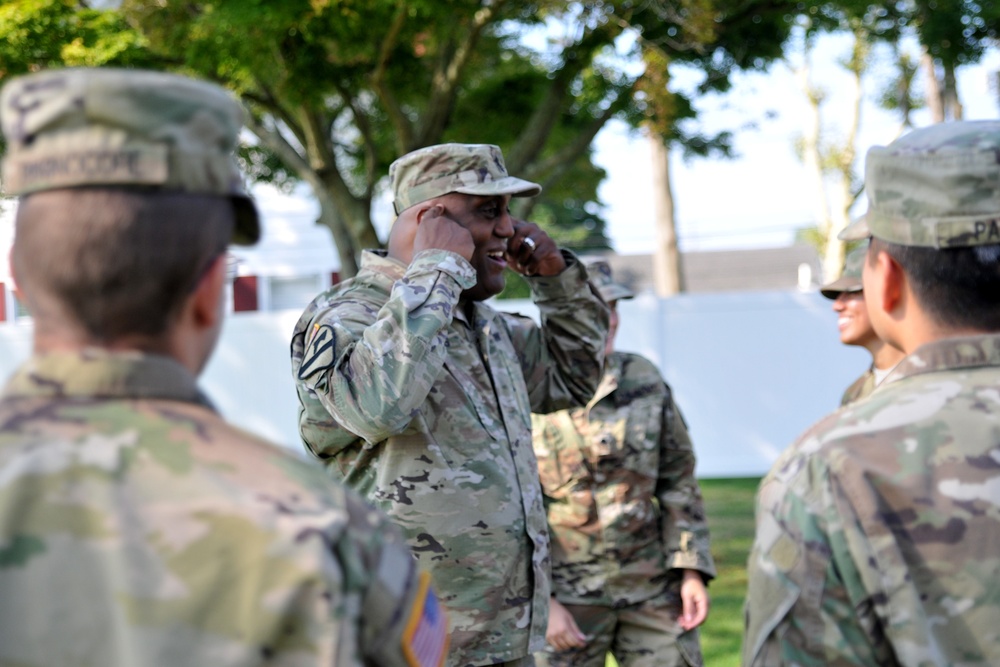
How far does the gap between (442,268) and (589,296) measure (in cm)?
98

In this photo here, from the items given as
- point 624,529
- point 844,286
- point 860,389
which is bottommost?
point 624,529

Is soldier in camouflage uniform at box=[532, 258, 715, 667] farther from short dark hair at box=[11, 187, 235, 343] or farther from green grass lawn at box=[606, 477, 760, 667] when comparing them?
short dark hair at box=[11, 187, 235, 343]

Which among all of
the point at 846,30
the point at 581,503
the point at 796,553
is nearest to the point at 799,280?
the point at 846,30

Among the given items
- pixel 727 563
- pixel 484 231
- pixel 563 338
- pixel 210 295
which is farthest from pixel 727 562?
pixel 210 295

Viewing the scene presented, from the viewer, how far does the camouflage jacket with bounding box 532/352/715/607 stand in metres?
5.06

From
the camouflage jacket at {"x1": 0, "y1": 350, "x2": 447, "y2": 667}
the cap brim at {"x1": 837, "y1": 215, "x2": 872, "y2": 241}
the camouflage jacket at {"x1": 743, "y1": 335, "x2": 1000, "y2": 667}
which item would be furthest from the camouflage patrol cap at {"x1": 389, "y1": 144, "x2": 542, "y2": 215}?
the camouflage jacket at {"x1": 0, "y1": 350, "x2": 447, "y2": 667}

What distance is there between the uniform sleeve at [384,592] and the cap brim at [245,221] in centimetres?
45

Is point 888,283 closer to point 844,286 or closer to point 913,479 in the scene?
point 913,479

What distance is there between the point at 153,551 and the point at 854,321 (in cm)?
453

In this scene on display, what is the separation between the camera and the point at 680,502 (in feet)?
17.0

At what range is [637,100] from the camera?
9906mm

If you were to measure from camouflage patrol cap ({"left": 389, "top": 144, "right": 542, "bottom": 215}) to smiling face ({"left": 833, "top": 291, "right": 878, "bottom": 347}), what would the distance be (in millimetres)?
2197

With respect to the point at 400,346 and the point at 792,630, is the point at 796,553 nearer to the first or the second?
the point at 792,630

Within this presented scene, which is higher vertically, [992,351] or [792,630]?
[992,351]
